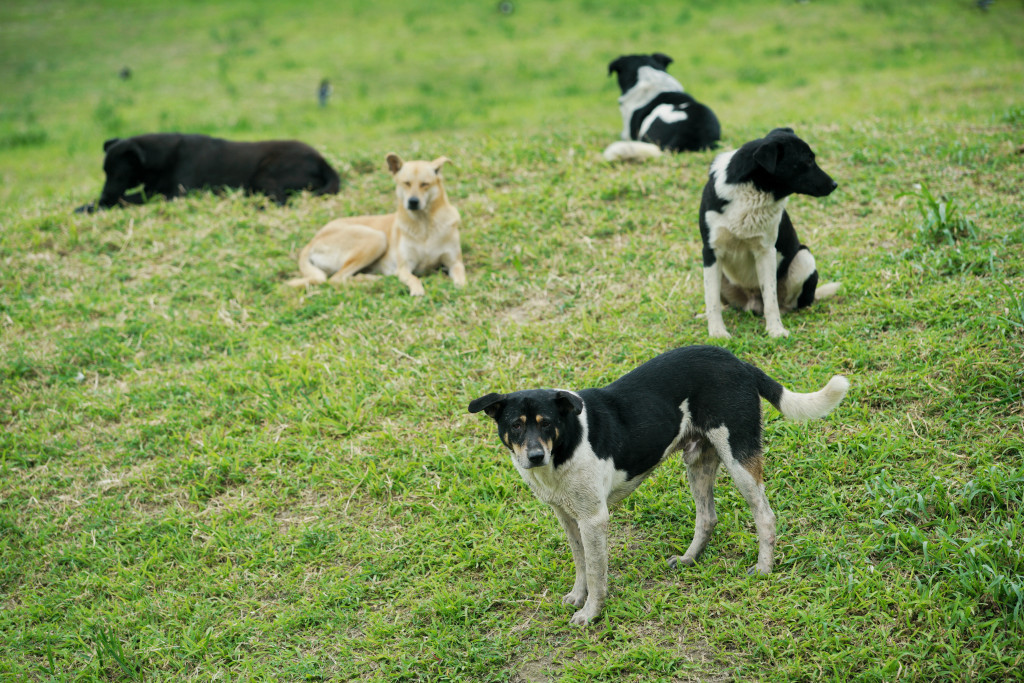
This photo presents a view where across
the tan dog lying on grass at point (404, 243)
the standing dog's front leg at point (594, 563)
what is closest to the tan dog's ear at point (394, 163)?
the tan dog lying on grass at point (404, 243)

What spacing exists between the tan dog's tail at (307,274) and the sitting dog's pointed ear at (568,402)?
441 centimetres

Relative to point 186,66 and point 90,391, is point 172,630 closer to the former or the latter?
point 90,391

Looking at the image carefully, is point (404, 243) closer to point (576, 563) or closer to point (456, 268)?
point (456, 268)

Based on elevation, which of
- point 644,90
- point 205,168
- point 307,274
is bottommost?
point 307,274

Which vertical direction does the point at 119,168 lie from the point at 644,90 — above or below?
below

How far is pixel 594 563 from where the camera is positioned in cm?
361

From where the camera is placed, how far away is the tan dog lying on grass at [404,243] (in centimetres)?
731

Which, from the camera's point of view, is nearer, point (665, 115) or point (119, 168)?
point (119, 168)

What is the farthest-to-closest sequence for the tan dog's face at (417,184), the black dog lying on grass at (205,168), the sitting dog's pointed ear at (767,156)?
1. the black dog lying on grass at (205,168)
2. the tan dog's face at (417,184)
3. the sitting dog's pointed ear at (767,156)

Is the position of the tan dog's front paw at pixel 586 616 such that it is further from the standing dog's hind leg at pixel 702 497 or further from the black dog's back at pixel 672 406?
the black dog's back at pixel 672 406

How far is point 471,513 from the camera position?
4551 mm

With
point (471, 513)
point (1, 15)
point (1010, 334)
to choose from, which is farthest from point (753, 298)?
point (1, 15)

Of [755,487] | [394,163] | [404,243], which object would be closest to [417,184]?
[394,163]

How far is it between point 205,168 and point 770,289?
7.20 metres
